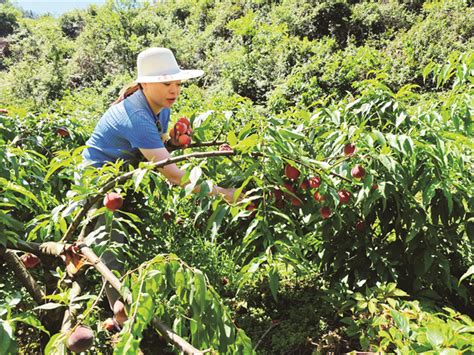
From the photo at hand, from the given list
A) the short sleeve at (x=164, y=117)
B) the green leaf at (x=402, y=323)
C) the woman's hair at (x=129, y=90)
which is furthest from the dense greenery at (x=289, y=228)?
the woman's hair at (x=129, y=90)

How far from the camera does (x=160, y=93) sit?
1.98m

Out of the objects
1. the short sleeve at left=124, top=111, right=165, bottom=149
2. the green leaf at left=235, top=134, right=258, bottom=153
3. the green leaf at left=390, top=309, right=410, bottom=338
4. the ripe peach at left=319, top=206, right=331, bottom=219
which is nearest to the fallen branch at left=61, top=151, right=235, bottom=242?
the green leaf at left=235, top=134, right=258, bottom=153

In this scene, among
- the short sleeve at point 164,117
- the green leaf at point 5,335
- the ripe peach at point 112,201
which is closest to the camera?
the green leaf at point 5,335

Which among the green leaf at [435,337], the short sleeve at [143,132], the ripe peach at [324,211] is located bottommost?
the ripe peach at [324,211]

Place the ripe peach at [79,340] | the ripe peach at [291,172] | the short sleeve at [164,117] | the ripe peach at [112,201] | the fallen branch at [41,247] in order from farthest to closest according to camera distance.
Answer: the short sleeve at [164,117] < the ripe peach at [291,172] < the fallen branch at [41,247] < the ripe peach at [112,201] < the ripe peach at [79,340]

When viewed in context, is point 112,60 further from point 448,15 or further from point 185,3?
point 448,15

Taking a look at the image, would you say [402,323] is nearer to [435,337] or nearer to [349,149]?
[435,337]

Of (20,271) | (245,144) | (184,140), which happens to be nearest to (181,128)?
(184,140)

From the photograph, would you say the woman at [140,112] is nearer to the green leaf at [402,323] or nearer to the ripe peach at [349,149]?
the ripe peach at [349,149]

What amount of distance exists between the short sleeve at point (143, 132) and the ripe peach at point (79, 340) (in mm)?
849

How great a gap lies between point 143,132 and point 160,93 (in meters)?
0.26

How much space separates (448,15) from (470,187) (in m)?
8.68

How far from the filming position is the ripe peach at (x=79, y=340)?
1079 mm

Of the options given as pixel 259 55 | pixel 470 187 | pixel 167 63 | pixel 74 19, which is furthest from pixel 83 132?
pixel 74 19
